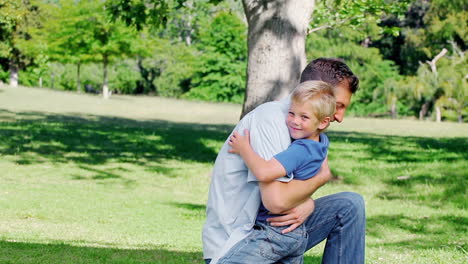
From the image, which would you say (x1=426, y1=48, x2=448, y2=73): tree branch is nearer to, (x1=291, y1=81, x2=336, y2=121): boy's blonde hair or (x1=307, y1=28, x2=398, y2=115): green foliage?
(x1=307, y1=28, x2=398, y2=115): green foliage

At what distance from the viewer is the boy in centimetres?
326

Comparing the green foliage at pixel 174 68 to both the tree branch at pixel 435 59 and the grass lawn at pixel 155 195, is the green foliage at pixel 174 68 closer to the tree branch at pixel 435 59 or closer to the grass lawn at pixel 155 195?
the tree branch at pixel 435 59

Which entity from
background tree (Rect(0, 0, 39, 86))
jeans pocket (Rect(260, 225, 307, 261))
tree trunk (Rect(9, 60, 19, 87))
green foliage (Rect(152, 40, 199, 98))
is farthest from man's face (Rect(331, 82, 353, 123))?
tree trunk (Rect(9, 60, 19, 87))

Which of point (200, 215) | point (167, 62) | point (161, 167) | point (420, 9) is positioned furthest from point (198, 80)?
point (200, 215)

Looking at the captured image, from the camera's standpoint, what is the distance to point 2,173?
501 inches

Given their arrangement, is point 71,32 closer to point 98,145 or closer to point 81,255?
point 98,145

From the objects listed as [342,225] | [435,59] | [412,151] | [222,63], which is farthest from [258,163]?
[222,63]

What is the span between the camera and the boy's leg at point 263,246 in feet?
11.2

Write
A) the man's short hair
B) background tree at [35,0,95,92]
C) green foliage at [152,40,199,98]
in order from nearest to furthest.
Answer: the man's short hair, background tree at [35,0,95,92], green foliage at [152,40,199,98]

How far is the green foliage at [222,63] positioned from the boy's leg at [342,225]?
6153 cm

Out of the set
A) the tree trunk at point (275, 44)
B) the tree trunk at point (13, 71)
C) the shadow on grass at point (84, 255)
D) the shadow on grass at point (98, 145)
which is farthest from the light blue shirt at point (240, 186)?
the tree trunk at point (13, 71)

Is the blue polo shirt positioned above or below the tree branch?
below

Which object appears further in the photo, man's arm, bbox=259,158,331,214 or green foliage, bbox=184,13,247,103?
green foliage, bbox=184,13,247,103

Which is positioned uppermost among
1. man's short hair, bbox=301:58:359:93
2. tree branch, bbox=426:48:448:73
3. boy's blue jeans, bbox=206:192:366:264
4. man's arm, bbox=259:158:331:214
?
tree branch, bbox=426:48:448:73
